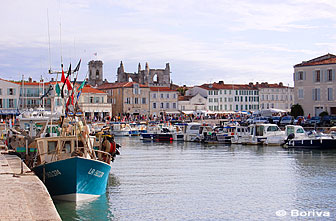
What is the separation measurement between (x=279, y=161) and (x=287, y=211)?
1822 centimetres

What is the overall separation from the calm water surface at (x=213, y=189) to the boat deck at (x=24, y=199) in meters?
1.99

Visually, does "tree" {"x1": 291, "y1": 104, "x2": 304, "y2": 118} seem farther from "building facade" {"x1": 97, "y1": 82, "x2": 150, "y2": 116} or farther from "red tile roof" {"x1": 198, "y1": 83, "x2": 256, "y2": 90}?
"red tile roof" {"x1": 198, "y1": 83, "x2": 256, "y2": 90}

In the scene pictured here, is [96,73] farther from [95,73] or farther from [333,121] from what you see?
[333,121]

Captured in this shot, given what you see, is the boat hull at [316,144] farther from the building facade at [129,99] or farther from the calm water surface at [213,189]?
the building facade at [129,99]

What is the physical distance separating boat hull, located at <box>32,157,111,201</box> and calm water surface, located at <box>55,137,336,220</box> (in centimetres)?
40

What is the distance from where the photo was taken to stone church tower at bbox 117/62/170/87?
442 feet

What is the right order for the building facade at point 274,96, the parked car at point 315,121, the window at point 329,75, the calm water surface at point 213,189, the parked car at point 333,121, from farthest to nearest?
the building facade at point 274,96, the window at point 329,75, the parked car at point 315,121, the parked car at point 333,121, the calm water surface at point 213,189

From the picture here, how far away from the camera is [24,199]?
52.6 ft

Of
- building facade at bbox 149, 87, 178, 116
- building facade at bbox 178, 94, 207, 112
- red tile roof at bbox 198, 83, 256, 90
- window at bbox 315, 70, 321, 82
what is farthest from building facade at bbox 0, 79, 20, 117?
window at bbox 315, 70, 321, 82

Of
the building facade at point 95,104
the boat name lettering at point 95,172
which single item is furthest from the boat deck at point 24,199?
the building facade at point 95,104

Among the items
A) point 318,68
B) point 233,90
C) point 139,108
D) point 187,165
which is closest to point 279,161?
point 187,165

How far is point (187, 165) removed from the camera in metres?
37.0

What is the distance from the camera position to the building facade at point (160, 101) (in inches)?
4449

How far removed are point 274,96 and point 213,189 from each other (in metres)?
102
